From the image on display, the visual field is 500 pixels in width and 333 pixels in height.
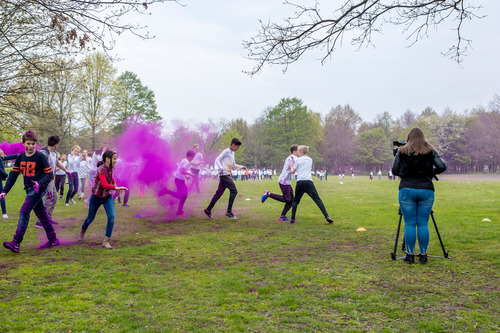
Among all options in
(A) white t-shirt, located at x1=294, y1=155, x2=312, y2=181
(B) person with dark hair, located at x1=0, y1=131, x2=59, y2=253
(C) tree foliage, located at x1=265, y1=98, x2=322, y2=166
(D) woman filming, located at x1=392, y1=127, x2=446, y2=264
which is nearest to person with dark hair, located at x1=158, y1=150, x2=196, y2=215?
(A) white t-shirt, located at x1=294, y1=155, x2=312, y2=181

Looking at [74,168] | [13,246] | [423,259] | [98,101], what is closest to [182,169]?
[13,246]

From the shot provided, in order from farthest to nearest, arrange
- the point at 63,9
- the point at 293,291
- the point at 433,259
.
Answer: the point at 63,9
the point at 433,259
the point at 293,291

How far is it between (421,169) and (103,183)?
218 inches

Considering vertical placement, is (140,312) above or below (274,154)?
below

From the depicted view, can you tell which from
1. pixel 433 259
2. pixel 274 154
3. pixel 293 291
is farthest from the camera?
pixel 274 154

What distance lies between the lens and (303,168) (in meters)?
9.62

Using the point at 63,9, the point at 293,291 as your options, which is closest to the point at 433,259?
the point at 293,291

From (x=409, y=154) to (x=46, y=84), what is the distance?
665 inches

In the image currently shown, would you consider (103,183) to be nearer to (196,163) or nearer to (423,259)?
(423,259)

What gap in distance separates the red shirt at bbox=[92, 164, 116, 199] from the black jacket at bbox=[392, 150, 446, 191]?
202 inches

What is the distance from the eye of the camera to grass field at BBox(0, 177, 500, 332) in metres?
3.67

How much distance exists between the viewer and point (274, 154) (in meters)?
82.9

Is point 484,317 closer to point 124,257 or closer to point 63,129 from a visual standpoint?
point 124,257

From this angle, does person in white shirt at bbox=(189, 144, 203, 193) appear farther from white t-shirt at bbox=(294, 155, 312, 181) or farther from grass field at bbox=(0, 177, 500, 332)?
grass field at bbox=(0, 177, 500, 332)
